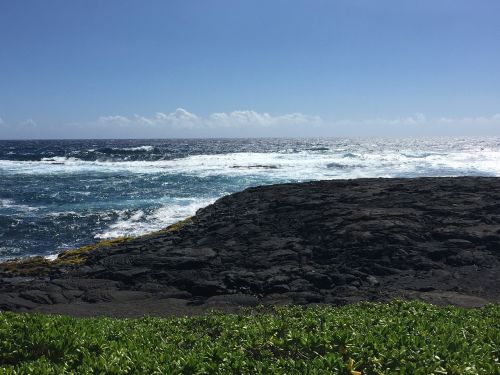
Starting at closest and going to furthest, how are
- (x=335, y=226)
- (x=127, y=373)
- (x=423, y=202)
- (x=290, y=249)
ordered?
(x=127, y=373) < (x=290, y=249) < (x=335, y=226) < (x=423, y=202)

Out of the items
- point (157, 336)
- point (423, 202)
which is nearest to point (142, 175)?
point (423, 202)

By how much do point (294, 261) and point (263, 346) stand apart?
8.13m

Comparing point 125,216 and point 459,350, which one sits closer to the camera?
point 459,350

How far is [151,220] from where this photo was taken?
87.0ft

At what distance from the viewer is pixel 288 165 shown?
198 feet

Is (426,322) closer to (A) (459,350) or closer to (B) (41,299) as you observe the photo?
(A) (459,350)

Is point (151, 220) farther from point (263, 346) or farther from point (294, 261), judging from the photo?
point (263, 346)

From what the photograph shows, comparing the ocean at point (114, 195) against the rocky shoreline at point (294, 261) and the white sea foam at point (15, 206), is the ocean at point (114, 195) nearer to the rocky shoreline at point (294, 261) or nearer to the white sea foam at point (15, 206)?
the white sea foam at point (15, 206)

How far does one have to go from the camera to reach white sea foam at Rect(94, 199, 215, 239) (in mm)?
23641

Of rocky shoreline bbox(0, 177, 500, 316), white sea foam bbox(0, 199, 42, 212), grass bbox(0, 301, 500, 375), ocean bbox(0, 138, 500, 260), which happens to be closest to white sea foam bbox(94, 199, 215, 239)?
ocean bbox(0, 138, 500, 260)

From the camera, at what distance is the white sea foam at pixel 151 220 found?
23.6m

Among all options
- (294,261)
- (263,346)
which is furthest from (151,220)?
(263,346)

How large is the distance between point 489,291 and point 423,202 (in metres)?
8.05

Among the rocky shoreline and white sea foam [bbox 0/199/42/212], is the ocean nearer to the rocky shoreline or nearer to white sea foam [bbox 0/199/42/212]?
white sea foam [bbox 0/199/42/212]
